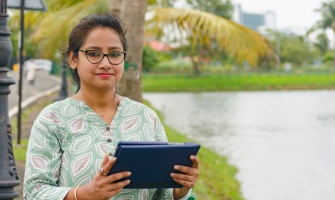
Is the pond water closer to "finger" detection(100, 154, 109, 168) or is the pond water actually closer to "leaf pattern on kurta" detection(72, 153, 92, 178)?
"leaf pattern on kurta" detection(72, 153, 92, 178)

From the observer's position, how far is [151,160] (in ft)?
10.2

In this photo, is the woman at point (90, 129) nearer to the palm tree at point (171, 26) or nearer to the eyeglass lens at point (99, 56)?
the eyeglass lens at point (99, 56)

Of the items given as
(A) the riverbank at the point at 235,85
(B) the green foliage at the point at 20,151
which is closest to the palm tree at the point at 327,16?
(A) the riverbank at the point at 235,85

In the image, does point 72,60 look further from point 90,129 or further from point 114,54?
point 90,129

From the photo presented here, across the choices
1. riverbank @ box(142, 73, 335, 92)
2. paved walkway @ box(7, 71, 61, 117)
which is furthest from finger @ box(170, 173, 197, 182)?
riverbank @ box(142, 73, 335, 92)

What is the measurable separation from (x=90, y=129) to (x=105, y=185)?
1.06 feet

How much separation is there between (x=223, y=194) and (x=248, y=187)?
2.78ft

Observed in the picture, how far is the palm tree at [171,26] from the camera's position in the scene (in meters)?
9.19

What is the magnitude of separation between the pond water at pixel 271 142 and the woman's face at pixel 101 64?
653cm

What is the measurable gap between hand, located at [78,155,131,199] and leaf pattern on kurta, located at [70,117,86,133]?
26cm

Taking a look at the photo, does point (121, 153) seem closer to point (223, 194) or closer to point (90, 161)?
point (90, 161)

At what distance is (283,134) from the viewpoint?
18375mm

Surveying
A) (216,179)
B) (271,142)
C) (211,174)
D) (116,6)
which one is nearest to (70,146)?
(116,6)

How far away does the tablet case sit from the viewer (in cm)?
304
